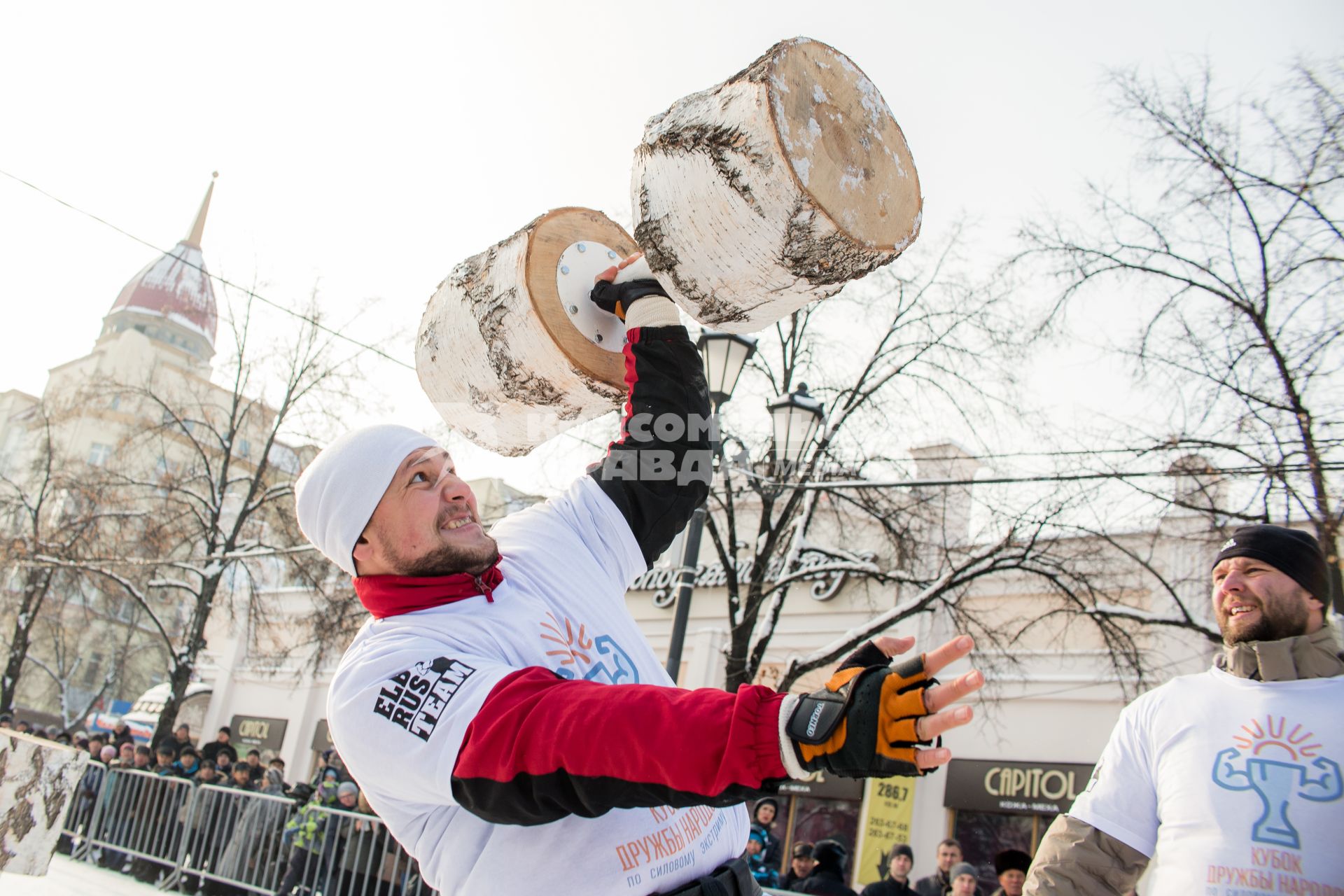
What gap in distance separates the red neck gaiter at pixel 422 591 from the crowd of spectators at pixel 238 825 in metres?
5.25

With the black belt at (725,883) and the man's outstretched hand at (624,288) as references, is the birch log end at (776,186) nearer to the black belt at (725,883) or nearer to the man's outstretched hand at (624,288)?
the man's outstretched hand at (624,288)

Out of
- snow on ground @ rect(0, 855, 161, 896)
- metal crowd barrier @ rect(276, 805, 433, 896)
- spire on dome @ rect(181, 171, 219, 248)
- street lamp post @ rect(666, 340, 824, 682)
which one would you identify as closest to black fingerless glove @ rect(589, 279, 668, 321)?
street lamp post @ rect(666, 340, 824, 682)

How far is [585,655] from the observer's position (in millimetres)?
2117

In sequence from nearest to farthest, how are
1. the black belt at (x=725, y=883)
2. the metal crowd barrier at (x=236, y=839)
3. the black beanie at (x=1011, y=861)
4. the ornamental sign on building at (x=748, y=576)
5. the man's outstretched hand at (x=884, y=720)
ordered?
the man's outstretched hand at (x=884, y=720)
the black belt at (x=725, y=883)
the black beanie at (x=1011, y=861)
the metal crowd barrier at (x=236, y=839)
the ornamental sign on building at (x=748, y=576)

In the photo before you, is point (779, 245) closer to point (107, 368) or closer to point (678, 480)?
point (678, 480)

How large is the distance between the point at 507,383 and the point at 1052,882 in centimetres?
194

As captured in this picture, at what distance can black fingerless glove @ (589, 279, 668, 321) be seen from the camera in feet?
8.65

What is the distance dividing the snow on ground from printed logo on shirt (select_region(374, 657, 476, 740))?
770 cm

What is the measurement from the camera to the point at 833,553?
12.6 meters

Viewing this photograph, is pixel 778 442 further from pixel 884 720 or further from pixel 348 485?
pixel 884 720

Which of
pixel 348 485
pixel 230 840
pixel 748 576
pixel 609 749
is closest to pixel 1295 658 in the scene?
pixel 609 749

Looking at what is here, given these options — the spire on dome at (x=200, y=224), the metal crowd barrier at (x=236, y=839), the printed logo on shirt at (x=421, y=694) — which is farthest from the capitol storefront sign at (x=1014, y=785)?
the spire on dome at (x=200, y=224)

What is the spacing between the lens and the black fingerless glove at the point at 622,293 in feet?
8.65

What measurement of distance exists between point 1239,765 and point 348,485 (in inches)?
90.0
